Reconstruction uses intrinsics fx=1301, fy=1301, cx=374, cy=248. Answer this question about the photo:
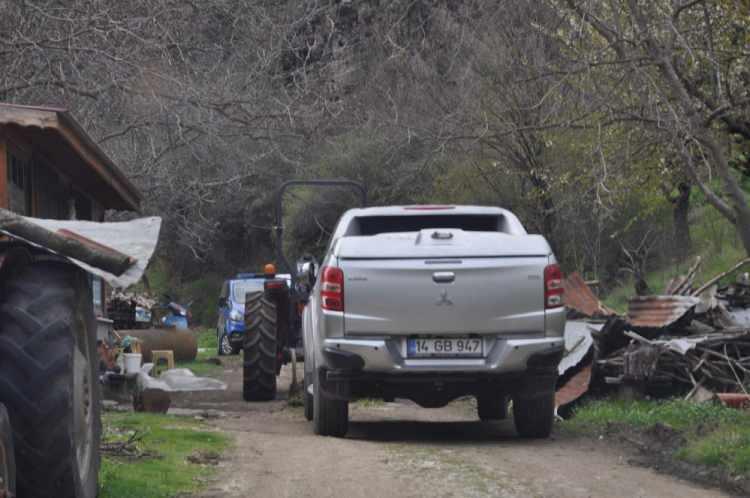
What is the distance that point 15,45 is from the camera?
14.3 m

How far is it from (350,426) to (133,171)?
298 inches

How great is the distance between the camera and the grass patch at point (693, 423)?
995 centimetres

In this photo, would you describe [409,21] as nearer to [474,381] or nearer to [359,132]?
[359,132]

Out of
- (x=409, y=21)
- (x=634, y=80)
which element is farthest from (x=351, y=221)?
(x=409, y=21)

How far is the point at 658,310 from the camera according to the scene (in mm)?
15688

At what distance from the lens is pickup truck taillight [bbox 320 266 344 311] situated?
11.0 m

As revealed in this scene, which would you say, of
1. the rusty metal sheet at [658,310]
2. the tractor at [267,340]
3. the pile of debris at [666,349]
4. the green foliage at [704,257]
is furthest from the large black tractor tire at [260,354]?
the green foliage at [704,257]

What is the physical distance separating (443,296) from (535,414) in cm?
159

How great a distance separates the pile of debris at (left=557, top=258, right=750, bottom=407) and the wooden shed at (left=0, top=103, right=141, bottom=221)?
5486 mm

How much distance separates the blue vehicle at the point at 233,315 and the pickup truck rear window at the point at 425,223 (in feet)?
62.3

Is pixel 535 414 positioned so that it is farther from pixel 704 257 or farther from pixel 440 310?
pixel 704 257

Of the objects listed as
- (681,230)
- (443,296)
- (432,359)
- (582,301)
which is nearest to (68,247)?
(443,296)

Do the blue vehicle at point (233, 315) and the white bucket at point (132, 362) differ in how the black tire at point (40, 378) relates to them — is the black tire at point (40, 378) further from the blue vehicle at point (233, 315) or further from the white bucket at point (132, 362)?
the blue vehicle at point (233, 315)

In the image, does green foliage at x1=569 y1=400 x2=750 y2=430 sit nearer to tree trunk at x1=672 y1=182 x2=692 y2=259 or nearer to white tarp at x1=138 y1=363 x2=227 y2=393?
white tarp at x1=138 y1=363 x2=227 y2=393
